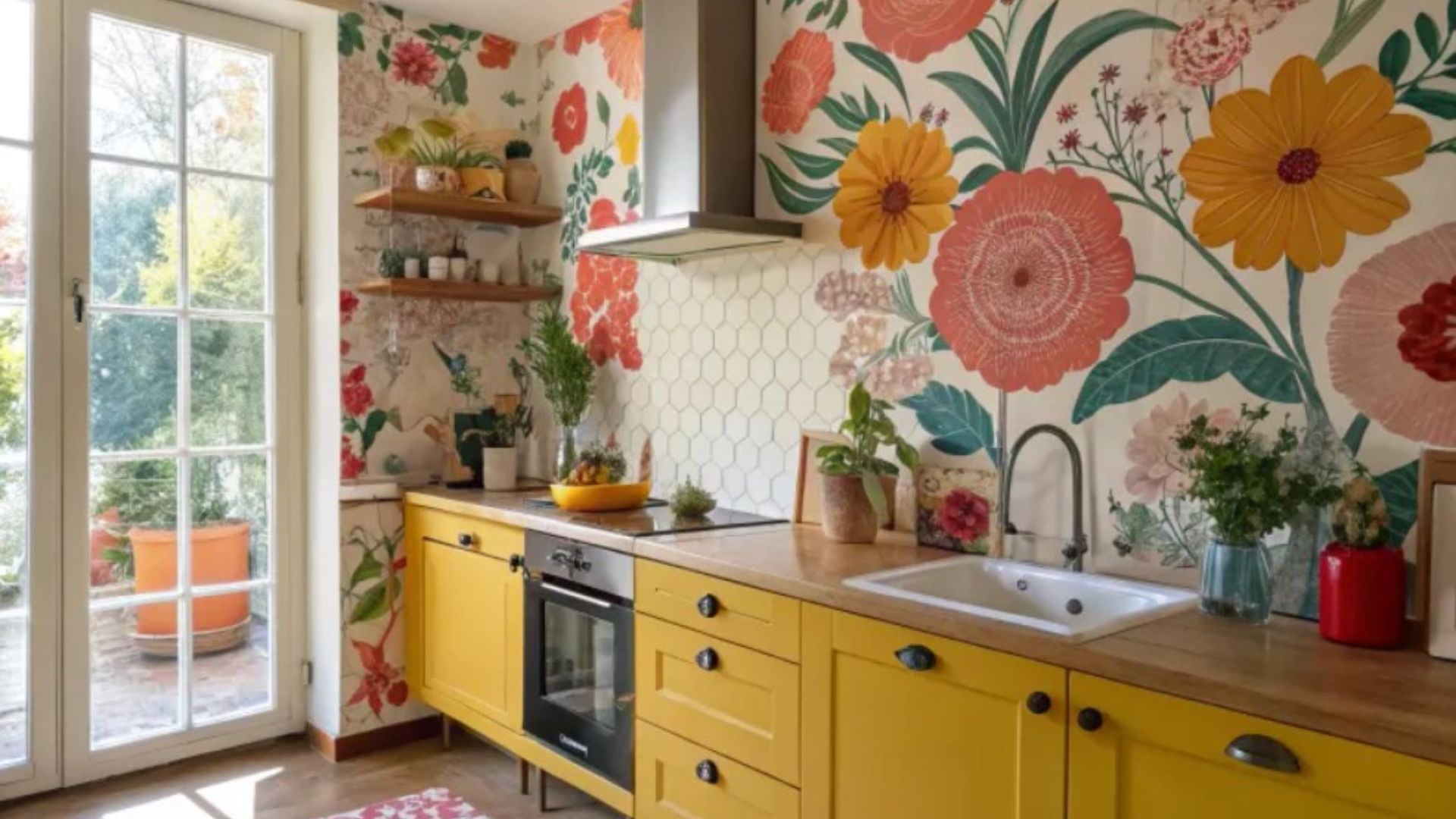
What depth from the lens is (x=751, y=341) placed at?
2.81 meters

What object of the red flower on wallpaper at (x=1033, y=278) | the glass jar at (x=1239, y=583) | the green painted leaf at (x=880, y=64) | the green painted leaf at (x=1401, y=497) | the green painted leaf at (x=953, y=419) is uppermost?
the green painted leaf at (x=880, y=64)

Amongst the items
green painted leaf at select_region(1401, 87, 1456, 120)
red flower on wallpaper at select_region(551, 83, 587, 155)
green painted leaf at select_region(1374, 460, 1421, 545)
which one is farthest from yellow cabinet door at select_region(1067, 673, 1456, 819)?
red flower on wallpaper at select_region(551, 83, 587, 155)

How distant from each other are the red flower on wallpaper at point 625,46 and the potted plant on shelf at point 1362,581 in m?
2.32

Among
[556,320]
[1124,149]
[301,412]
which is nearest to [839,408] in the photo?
[1124,149]

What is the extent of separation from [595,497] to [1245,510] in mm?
1659

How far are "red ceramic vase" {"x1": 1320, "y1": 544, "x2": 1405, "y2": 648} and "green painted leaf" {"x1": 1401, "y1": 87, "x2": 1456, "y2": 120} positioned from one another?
70cm

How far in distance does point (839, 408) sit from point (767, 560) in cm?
61

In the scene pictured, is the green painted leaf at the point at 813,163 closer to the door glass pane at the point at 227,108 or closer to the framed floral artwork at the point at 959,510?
the framed floral artwork at the point at 959,510

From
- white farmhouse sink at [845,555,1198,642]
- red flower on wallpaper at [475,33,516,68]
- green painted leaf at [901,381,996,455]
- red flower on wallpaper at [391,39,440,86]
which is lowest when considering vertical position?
white farmhouse sink at [845,555,1198,642]

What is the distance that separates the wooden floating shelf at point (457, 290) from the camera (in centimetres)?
319

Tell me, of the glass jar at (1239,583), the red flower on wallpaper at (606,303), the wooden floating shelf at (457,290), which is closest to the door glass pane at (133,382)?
the wooden floating shelf at (457,290)

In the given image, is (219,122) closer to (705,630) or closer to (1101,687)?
(705,630)

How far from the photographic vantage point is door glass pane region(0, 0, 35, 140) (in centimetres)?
282

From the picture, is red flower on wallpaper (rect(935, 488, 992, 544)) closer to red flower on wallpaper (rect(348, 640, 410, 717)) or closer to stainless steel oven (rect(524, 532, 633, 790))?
stainless steel oven (rect(524, 532, 633, 790))
